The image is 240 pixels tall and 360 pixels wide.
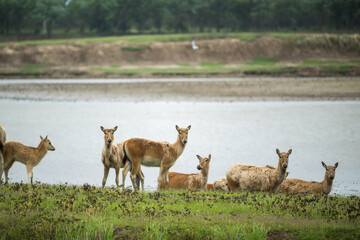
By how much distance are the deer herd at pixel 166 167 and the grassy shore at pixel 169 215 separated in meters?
1.33

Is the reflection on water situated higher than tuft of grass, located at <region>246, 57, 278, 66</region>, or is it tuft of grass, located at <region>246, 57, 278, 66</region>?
tuft of grass, located at <region>246, 57, 278, 66</region>

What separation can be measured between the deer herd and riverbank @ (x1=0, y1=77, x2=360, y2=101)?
79.8 feet

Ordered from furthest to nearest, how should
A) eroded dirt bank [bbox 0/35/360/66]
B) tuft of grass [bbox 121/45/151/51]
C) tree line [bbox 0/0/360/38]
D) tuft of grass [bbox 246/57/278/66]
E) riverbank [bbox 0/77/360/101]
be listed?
tree line [bbox 0/0/360/38] → tuft of grass [bbox 121/45/151/51] → tuft of grass [bbox 246/57/278/66] → eroded dirt bank [bbox 0/35/360/66] → riverbank [bbox 0/77/360/101]

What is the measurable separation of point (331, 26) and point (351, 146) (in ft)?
269

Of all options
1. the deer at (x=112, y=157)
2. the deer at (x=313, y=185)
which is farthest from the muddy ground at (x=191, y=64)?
the deer at (x=313, y=185)

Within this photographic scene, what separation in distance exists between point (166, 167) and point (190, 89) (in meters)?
29.4

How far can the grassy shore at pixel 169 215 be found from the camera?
10391 millimetres

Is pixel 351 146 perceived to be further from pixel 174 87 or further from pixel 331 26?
pixel 331 26

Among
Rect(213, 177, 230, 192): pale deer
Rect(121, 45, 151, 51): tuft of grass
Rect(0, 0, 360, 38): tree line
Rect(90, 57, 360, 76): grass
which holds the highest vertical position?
Rect(0, 0, 360, 38): tree line

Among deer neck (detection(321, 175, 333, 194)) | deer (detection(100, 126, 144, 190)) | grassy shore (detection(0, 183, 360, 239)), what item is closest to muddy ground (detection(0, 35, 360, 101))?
deer (detection(100, 126, 144, 190))

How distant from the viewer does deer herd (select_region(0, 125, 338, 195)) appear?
47.5ft

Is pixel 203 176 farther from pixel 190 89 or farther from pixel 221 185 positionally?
pixel 190 89

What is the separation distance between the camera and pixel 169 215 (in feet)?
36.7

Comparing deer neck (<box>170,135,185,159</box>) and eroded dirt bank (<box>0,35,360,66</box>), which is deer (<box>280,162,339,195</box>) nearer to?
deer neck (<box>170,135,185,159</box>)
